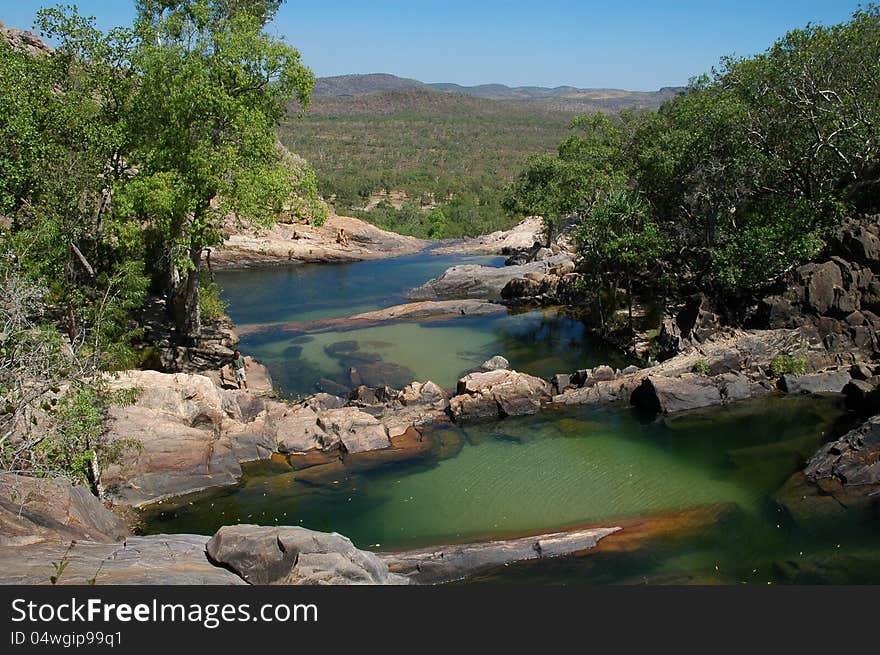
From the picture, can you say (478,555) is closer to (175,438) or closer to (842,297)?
(175,438)

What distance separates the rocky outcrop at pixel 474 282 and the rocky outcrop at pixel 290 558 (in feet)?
93.6

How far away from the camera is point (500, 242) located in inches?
2320

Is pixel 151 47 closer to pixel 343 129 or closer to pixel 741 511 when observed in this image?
pixel 741 511

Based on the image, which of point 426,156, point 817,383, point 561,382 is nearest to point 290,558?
point 561,382

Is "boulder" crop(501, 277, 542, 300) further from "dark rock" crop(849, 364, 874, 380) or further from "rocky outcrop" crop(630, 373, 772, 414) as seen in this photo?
"dark rock" crop(849, 364, 874, 380)

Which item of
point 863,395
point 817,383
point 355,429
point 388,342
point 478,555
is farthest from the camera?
point 388,342

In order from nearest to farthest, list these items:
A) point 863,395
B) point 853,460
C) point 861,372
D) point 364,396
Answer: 1. point 853,460
2. point 863,395
3. point 861,372
4. point 364,396

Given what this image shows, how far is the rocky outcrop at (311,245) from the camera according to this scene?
165 ft

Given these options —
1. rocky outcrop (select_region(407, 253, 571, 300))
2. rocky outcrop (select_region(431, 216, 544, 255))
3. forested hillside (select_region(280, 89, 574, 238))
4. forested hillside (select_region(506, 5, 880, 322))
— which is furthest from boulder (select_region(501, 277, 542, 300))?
forested hillside (select_region(280, 89, 574, 238))

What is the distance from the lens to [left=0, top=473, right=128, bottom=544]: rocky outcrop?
9992mm

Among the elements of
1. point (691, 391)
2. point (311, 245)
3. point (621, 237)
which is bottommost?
point (691, 391)

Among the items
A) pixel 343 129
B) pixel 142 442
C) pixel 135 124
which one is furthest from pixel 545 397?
pixel 343 129

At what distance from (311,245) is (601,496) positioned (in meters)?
39.9

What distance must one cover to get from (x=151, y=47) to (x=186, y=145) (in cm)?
331
